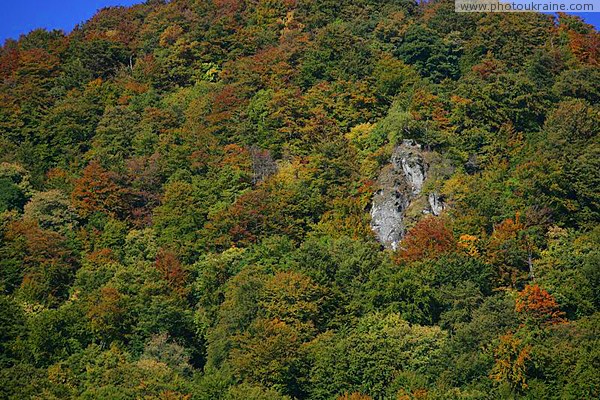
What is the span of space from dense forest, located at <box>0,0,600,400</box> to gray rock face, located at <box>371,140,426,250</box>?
7.7 inches

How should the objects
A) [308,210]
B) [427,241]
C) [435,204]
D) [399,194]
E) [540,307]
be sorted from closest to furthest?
[540,307] → [427,241] → [435,204] → [399,194] → [308,210]

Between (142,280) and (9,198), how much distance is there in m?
17.6

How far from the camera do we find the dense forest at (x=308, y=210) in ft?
184

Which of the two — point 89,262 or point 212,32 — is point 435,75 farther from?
point 89,262

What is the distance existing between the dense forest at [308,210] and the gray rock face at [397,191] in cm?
20

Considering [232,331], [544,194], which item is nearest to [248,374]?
[232,331]

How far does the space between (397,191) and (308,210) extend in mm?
6193

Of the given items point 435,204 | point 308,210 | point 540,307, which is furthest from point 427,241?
point 308,210

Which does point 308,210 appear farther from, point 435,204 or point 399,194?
point 435,204

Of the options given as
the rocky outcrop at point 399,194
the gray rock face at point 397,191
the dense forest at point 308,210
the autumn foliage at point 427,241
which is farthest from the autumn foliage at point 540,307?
the gray rock face at point 397,191

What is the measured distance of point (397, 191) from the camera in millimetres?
69938

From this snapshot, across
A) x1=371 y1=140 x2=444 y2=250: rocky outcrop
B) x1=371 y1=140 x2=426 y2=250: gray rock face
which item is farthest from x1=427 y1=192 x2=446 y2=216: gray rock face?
x1=371 y1=140 x2=426 y2=250: gray rock face

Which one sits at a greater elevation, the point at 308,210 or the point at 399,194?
the point at 308,210

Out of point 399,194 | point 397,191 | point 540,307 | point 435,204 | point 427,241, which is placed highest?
point 397,191
